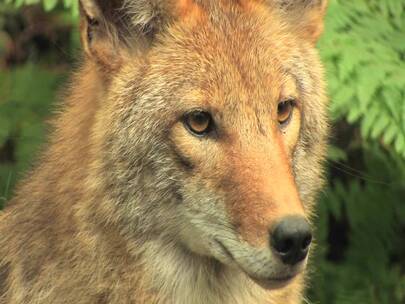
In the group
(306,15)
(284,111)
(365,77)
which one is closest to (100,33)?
(284,111)

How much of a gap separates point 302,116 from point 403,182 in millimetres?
2694

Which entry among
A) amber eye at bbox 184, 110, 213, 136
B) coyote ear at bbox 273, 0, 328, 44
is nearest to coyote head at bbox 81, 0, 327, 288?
amber eye at bbox 184, 110, 213, 136

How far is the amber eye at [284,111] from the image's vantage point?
15.5ft

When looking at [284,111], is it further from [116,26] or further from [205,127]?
[116,26]

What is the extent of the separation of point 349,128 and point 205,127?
3.62 meters

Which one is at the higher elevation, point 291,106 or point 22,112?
point 291,106

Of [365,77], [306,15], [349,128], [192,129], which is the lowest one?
[349,128]

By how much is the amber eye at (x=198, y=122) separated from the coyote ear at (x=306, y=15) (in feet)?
2.72

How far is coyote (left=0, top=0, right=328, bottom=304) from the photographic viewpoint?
4531 mm

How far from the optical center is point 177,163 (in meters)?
4.65

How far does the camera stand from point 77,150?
16.2 ft

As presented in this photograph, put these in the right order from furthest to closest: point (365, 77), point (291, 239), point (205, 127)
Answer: point (365, 77)
point (205, 127)
point (291, 239)

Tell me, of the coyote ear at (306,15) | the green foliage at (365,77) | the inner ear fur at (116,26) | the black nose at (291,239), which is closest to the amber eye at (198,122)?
the inner ear fur at (116,26)

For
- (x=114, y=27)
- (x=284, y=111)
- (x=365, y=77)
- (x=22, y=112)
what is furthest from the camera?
(x=22, y=112)
